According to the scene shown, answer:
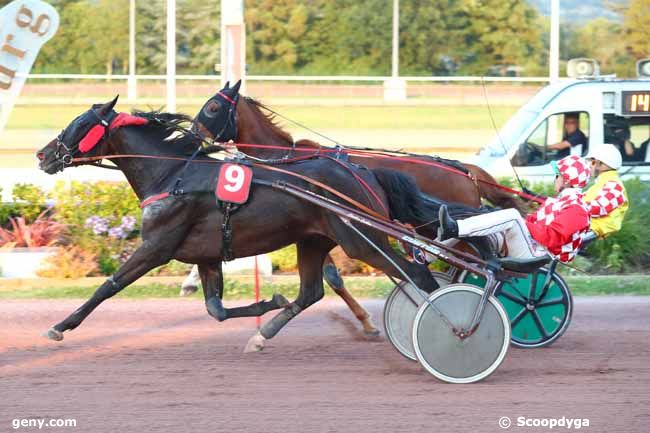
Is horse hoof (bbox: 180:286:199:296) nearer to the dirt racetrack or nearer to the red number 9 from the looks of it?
the dirt racetrack

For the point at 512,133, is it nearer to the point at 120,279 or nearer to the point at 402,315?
the point at 402,315

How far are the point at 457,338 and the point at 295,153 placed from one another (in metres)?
2.50

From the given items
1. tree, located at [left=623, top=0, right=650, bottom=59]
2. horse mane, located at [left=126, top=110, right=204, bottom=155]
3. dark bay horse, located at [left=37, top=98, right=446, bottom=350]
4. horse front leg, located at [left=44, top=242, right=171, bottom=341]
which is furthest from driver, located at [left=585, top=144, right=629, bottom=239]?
tree, located at [left=623, top=0, right=650, bottom=59]

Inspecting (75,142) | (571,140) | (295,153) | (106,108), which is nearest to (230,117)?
(295,153)

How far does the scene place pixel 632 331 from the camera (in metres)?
7.91

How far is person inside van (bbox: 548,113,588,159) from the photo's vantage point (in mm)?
10688

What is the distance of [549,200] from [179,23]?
110 feet

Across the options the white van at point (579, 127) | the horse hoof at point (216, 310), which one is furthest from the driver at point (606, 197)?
the white van at point (579, 127)

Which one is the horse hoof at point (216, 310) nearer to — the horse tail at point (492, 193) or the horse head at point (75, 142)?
the horse head at point (75, 142)

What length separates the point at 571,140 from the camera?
10.8 m

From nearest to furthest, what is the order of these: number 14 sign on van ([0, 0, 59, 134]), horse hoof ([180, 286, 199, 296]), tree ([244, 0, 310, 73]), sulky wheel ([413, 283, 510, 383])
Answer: sulky wheel ([413, 283, 510, 383]), horse hoof ([180, 286, 199, 296]), number 14 sign on van ([0, 0, 59, 134]), tree ([244, 0, 310, 73])

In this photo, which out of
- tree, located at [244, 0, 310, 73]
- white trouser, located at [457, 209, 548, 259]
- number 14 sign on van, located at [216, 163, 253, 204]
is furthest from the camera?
tree, located at [244, 0, 310, 73]
